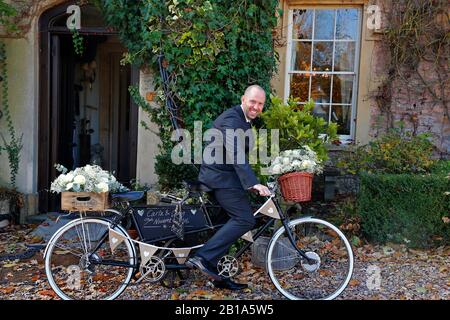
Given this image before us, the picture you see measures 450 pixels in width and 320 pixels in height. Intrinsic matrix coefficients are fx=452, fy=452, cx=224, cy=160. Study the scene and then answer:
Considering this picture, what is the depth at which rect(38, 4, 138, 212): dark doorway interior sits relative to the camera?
6.77 metres

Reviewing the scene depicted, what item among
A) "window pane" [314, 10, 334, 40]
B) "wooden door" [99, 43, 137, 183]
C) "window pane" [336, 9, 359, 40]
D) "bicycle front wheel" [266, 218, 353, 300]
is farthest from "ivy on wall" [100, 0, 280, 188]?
"wooden door" [99, 43, 137, 183]

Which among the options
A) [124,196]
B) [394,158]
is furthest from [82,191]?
[394,158]

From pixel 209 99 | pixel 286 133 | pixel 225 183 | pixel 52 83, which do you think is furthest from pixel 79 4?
pixel 225 183

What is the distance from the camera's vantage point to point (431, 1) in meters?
6.67

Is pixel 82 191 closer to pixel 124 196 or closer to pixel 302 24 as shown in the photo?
pixel 124 196

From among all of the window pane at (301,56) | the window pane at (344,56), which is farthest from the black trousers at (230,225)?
the window pane at (344,56)

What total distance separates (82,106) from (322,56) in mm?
4401

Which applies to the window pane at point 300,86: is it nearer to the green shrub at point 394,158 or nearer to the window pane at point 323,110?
the window pane at point 323,110

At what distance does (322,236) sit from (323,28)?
4.11m

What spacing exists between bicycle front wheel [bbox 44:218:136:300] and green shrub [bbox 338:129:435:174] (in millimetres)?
3079

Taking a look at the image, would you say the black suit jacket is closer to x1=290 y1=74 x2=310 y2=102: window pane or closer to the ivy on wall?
the ivy on wall

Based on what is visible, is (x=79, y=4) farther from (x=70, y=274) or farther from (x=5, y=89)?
(x=70, y=274)

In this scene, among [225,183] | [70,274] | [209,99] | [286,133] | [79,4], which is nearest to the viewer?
[225,183]

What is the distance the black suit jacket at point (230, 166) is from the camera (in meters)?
3.71
